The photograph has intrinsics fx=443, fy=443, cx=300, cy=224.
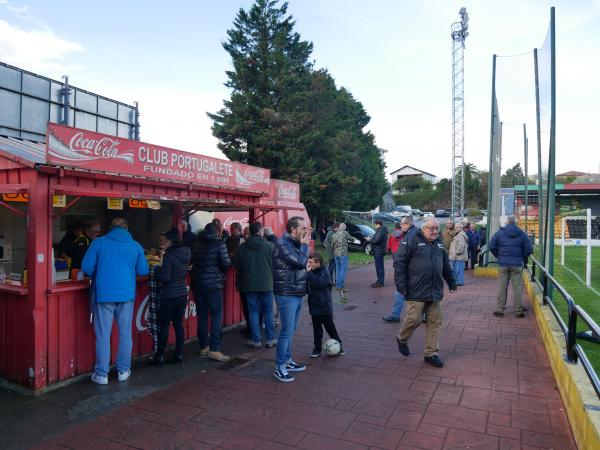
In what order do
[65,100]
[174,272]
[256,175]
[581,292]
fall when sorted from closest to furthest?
[174,272] → [256,175] → [581,292] → [65,100]

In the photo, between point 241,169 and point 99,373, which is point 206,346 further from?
point 241,169

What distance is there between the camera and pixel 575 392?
3.52m

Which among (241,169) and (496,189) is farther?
(496,189)

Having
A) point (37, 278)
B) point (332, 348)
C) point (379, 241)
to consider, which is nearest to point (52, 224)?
point (37, 278)

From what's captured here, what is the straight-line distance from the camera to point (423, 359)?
212 inches

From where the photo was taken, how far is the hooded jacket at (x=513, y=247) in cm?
746

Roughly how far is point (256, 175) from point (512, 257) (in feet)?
15.1

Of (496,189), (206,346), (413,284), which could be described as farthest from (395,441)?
(496,189)

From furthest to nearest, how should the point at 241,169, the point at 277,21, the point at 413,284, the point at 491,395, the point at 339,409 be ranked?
the point at 277,21 < the point at 241,169 < the point at 413,284 < the point at 491,395 < the point at 339,409

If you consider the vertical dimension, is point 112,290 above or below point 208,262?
below

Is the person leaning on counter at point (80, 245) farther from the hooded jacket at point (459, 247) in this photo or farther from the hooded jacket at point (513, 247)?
the hooded jacket at point (459, 247)

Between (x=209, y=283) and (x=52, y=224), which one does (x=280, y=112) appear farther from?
(x=52, y=224)

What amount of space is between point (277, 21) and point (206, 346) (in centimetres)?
2152

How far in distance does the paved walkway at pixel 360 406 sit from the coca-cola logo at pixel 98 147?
2.48 metres
